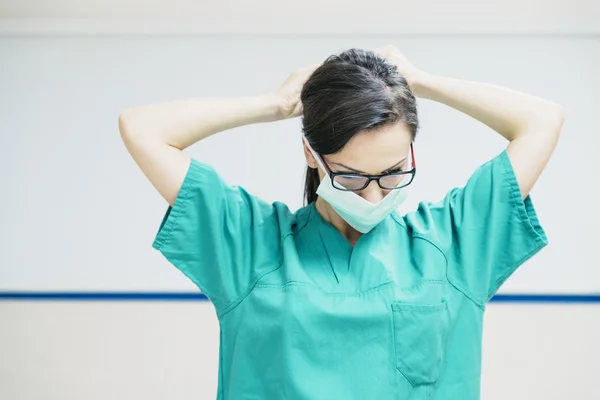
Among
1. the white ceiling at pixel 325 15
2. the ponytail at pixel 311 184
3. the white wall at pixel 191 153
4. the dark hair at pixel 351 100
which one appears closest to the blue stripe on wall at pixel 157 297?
the white wall at pixel 191 153

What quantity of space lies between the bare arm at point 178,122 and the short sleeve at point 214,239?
1.1 inches

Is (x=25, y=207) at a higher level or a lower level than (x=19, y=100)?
lower

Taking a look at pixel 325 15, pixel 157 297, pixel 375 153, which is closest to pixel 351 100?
pixel 375 153

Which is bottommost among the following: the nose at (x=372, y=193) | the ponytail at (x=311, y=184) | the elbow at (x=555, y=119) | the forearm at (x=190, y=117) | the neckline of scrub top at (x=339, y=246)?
the neckline of scrub top at (x=339, y=246)

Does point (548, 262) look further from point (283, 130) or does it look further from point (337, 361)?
point (337, 361)

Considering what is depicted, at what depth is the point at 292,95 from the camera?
1079 millimetres

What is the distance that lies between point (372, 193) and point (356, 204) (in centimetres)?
3

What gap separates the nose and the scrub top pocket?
0.15 meters

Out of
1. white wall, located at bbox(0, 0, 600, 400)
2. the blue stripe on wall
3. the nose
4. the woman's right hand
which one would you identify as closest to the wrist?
the woman's right hand

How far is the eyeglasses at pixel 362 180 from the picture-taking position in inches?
37.7

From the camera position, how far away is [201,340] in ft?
7.27

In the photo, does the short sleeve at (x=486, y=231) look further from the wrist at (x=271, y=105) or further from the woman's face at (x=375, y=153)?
the wrist at (x=271, y=105)

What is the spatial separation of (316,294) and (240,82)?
1.34 metres

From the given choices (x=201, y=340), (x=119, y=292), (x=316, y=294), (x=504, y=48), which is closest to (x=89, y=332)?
(x=119, y=292)
